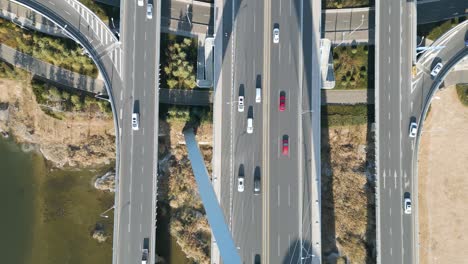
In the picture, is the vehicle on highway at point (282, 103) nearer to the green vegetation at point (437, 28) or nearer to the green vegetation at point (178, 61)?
the green vegetation at point (178, 61)

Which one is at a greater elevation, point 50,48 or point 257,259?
point 50,48

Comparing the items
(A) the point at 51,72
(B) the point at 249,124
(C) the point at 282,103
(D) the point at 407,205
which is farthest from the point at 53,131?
(D) the point at 407,205

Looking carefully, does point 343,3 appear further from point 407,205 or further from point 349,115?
point 407,205

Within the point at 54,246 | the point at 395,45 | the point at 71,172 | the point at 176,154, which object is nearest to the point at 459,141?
the point at 395,45

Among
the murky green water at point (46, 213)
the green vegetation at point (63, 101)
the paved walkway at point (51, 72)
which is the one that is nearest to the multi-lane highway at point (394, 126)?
the green vegetation at point (63, 101)

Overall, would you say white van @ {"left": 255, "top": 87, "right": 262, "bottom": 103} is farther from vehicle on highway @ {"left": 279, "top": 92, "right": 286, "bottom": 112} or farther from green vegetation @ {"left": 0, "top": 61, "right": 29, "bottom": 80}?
green vegetation @ {"left": 0, "top": 61, "right": 29, "bottom": 80}
